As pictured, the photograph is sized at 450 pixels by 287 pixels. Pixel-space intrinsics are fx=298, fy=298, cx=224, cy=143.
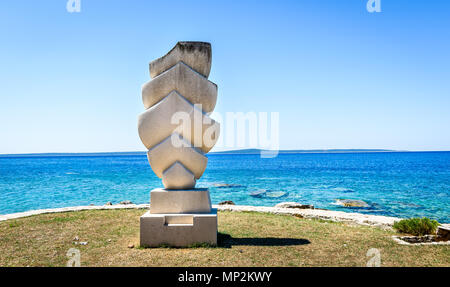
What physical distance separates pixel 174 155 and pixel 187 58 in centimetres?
216

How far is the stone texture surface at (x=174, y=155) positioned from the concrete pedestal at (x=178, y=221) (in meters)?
0.58

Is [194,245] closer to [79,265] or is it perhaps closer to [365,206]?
[79,265]

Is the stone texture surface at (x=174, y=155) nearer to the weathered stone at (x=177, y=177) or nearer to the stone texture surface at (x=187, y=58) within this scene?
the weathered stone at (x=177, y=177)

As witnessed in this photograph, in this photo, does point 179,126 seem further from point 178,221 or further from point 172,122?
point 178,221

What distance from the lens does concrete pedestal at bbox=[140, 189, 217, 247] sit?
20.6ft

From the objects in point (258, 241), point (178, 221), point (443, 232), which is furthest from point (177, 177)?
point (443, 232)

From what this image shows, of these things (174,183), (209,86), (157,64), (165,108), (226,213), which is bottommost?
(226,213)

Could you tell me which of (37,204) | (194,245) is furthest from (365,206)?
(37,204)

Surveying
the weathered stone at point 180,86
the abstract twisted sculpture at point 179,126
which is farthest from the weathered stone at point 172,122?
the weathered stone at point 180,86

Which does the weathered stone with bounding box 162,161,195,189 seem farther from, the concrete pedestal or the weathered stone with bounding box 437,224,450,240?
the weathered stone with bounding box 437,224,450,240

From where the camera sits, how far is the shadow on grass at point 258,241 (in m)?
6.52

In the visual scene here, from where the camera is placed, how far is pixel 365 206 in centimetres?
2022

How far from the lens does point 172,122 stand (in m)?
6.51
